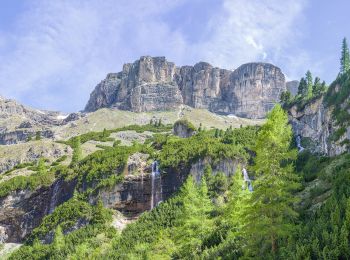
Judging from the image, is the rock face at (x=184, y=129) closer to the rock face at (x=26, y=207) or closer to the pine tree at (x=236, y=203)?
the rock face at (x=26, y=207)

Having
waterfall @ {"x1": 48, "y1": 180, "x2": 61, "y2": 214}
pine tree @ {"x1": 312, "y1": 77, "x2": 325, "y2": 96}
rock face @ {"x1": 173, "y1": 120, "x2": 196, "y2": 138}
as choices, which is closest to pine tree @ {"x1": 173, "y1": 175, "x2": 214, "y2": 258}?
waterfall @ {"x1": 48, "y1": 180, "x2": 61, "y2": 214}

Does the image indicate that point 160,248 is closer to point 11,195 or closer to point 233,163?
point 233,163

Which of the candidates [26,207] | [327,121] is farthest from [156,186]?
[327,121]

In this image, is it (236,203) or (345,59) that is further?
(345,59)

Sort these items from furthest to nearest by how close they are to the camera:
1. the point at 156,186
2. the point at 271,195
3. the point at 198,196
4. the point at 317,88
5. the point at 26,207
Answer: the point at 317,88, the point at 26,207, the point at 156,186, the point at 198,196, the point at 271,195

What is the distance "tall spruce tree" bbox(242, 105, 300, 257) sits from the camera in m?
29.1

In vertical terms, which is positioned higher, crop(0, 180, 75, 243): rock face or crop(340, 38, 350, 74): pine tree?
crop(340, 38, 350, 74): pine tree

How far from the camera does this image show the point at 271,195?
29703mm

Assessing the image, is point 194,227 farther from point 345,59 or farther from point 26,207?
point 345,59

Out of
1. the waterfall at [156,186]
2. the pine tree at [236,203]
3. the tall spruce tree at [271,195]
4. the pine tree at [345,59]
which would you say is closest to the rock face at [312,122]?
the pine tree at [345,59]

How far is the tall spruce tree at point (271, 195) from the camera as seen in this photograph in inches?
1147

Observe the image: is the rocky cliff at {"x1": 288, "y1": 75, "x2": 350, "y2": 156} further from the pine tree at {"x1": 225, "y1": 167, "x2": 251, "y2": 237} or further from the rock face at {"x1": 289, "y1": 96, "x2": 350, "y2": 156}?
the pine tree at {"x1": 225, "y1": 167, "x2": 251, "y2": 237}

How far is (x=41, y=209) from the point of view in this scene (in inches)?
4129

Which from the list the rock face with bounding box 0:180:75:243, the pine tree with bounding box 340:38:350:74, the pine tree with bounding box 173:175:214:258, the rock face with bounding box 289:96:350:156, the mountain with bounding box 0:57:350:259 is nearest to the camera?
the mountain with bounding box 0:57:350:259
